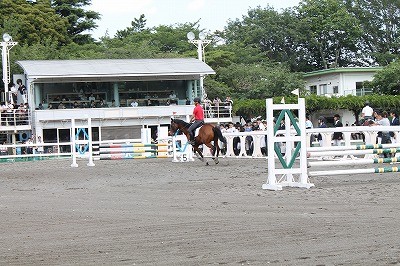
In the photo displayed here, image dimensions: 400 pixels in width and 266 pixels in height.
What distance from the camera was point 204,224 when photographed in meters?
10.6

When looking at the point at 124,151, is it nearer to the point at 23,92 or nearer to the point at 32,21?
the point at 23,92

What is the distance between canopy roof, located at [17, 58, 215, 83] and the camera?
53750mm

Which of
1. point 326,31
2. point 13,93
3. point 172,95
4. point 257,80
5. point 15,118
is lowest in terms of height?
point 15,118

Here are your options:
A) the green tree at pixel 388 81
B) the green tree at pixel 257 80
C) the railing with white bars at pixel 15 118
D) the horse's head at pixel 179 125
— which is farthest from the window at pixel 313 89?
the horse's head at pixel 179 125

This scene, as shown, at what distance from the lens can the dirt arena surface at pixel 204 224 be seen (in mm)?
8102

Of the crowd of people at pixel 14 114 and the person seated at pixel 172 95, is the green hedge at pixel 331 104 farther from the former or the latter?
the crowd of people at pixel 14 114

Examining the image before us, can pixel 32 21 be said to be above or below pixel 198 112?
above

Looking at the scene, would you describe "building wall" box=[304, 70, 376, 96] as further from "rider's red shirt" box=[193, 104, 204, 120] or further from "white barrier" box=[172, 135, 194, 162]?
"rider's red shirt" box=[193, 104, 204, 120]

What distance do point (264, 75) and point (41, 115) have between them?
77.8ft

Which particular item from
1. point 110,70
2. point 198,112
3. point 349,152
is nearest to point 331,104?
point 110,70

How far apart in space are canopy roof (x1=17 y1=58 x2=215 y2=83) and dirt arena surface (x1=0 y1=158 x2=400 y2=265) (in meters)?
36.1

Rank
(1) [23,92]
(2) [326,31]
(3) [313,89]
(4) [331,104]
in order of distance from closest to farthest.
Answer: (1) [23,92], (4) [331,104], (3) [313,89], (2) [326,31]

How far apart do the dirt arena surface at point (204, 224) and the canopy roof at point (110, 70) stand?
36.1m

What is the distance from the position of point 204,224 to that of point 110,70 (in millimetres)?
45770
